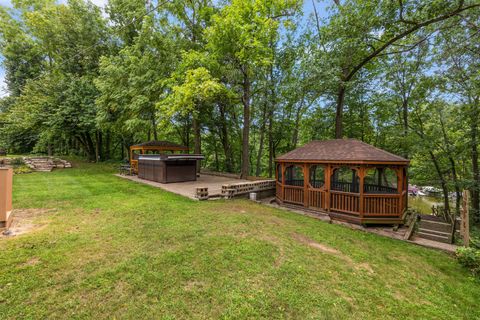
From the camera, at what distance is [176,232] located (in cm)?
539

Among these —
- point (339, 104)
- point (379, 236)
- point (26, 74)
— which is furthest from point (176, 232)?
point (26, 74)

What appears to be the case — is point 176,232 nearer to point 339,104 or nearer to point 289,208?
point 289,208

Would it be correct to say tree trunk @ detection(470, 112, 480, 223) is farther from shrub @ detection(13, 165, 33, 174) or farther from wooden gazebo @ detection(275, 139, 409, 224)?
shrub @ detection(13, 165, 33, 174)

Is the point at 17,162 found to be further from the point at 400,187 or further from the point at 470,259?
the point at 470,259

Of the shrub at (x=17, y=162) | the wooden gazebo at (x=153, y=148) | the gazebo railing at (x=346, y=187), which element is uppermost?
the wooden gazebo at (x=153, y=148)

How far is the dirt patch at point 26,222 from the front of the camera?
4.99m

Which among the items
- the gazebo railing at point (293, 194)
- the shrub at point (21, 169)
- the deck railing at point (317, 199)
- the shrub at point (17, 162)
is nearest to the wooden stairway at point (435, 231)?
the deck railing at point (317, 199)

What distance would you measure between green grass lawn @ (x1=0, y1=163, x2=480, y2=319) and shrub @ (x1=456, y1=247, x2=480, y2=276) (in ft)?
0.78

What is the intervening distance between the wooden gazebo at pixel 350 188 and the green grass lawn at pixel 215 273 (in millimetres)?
1606

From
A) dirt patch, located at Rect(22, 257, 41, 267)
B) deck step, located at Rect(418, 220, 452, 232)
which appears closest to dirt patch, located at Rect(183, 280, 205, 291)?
dirt patch, located at Rect(22, 257, 41, 267)

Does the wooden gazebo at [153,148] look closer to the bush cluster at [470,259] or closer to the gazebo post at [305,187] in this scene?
the gazebo post at [305,187]

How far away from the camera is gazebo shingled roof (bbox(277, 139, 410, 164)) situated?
7742 millimetres

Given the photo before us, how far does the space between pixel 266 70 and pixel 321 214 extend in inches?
551

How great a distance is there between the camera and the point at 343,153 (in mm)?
8461
